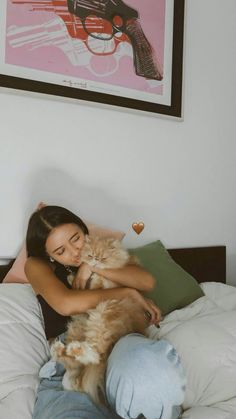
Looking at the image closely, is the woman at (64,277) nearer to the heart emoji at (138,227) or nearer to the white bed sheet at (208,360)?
the white bed sheet at (208,360)

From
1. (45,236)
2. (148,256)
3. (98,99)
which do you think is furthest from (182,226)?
(45,236)

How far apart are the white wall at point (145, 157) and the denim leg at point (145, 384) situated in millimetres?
920

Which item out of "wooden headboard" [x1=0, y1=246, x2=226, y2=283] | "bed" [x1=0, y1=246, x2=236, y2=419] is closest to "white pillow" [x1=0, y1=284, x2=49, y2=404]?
"bed" [x1=0, y1=246, x2=236, y2=419]

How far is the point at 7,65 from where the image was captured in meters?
1.57

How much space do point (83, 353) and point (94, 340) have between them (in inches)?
2.0

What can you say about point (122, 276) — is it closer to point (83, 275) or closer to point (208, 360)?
point (83, 275)

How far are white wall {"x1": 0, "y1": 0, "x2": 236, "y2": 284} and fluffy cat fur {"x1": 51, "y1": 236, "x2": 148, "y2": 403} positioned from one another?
62cm

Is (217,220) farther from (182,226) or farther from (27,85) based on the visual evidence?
(27,85)

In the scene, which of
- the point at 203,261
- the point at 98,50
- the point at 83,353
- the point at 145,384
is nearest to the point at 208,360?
the point at 145,384

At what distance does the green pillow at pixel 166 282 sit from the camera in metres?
1.61

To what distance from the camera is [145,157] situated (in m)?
1.98

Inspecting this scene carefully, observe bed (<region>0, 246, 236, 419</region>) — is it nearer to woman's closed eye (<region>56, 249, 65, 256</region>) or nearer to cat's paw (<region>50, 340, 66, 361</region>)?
cat's paw (<region>50, 340, 66, 361</region>)

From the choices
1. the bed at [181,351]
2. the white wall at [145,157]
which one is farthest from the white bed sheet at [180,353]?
the white wall at [145,157]

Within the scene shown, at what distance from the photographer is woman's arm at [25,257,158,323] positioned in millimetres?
1150
